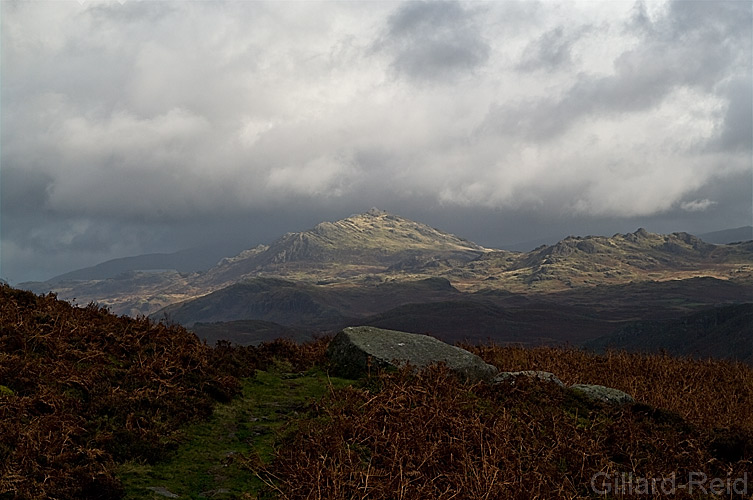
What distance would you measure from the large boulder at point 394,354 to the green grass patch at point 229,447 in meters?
1.00

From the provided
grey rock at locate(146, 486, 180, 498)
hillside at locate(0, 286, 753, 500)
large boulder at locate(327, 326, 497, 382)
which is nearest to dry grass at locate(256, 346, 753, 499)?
hillside at locate(0, 286, 753, 500)

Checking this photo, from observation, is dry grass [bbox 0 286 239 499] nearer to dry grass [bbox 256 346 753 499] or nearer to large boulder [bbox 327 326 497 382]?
dry grass [bbox 256 346 753 499]

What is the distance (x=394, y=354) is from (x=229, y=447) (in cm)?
591

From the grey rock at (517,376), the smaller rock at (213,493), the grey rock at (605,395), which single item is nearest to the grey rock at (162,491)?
the smaller rock at (213,493)

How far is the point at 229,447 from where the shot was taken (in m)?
8.52

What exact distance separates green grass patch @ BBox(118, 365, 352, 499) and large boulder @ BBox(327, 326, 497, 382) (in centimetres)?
100

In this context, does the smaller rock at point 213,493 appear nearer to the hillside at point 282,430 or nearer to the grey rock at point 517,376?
the hillside at point 282,430

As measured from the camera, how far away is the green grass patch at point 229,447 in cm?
688

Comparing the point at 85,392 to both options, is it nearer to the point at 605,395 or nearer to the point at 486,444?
the point at 486,444

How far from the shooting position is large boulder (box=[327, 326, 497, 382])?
13109 mm

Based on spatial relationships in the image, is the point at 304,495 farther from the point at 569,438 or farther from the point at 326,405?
the point at 569,438

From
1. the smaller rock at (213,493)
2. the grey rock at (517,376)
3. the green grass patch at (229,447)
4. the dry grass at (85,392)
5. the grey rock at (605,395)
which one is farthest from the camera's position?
the grey rock at (517,376)

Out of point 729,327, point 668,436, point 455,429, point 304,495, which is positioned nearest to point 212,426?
point 304,495

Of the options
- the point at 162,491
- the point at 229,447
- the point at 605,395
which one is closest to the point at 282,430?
the point at 229,447
